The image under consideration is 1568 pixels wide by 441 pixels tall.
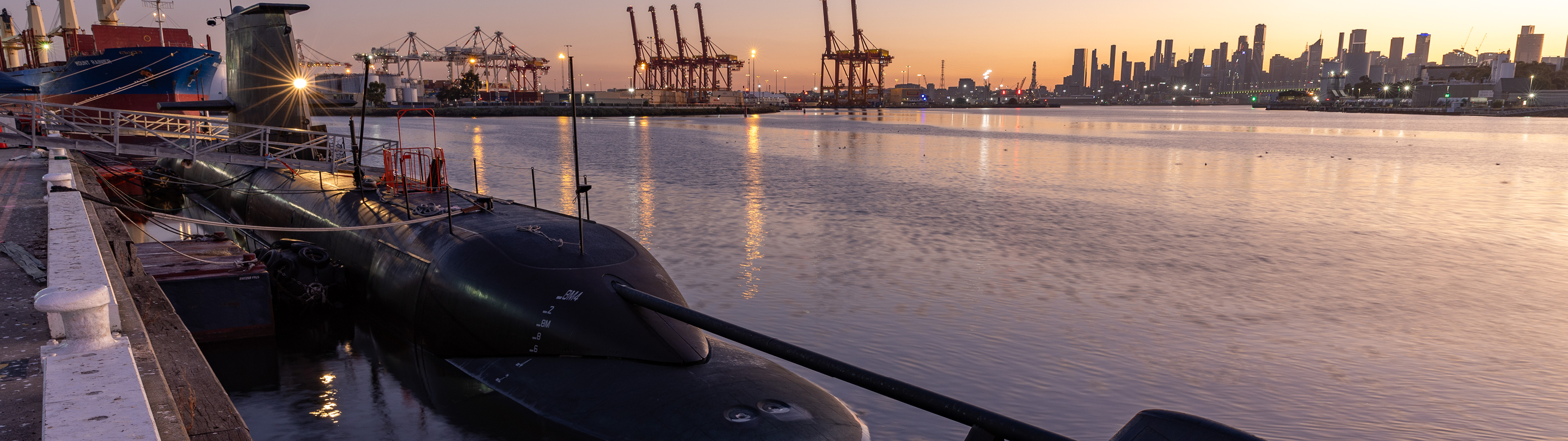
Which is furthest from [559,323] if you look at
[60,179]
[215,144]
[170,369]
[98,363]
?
[215,144]

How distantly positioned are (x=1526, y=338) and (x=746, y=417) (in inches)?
481

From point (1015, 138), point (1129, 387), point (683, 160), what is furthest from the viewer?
point (1015, 138)

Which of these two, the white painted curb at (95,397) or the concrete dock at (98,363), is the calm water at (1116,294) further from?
the white painted curb at (95,397)

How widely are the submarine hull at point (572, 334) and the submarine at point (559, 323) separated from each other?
0.02 m

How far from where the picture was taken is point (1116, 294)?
1456 cm

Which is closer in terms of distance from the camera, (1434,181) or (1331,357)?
(1331,357)

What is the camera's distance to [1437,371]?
10.7 meters

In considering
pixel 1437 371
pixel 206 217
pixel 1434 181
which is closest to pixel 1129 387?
pixel 1437 371

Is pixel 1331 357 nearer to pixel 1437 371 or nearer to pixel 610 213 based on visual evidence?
pixel 1437 371

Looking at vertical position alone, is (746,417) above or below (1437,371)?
above

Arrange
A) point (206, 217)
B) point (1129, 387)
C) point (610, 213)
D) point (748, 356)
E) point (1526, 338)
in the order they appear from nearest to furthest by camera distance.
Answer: point (748, 356) < point (1129, 387) < point (1526, 338) < point (206, 217) < point (610, 213)

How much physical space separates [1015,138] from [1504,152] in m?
32.5

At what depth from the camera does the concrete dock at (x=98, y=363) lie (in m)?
4.08

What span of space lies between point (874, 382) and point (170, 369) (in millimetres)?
5060
